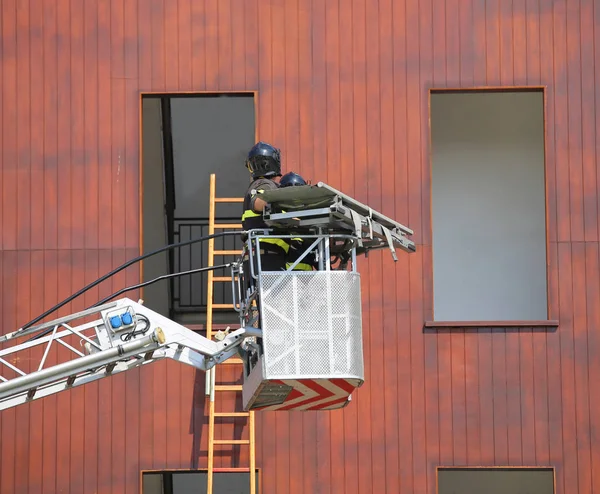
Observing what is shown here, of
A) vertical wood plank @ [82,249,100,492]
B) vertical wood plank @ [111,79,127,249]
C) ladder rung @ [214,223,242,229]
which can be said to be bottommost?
vertical wood plank @ [82,249,100,492]

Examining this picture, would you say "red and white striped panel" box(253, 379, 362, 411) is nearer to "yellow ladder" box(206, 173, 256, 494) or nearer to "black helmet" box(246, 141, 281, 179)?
"black helmet" box(246, 141, 281, 179)

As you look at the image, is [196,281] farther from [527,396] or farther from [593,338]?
[593,338]

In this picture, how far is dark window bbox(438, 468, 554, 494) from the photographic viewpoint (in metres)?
15.8

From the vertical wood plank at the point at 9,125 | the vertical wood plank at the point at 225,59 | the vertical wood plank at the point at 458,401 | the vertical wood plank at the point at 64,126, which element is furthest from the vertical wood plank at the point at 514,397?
the vertical wood plank at the point at 9,125

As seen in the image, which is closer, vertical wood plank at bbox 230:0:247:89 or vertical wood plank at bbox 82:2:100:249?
vertical wood plank at bbox 82:2:100:249

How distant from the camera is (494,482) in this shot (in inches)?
695

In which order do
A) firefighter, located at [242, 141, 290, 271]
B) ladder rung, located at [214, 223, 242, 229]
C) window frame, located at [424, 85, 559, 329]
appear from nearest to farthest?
firefighter, located at [242, 141, 290, 271]
window frame, located at [424, 85, 559, 329]
ladder rung, located at [214, 223, 242, 229]

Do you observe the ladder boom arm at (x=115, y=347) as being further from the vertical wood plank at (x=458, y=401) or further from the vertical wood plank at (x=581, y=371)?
the vertical wood plank at (x=581, y=371)

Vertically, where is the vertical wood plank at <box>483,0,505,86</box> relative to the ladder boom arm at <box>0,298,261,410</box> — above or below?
above

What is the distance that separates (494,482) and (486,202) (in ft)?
13.4

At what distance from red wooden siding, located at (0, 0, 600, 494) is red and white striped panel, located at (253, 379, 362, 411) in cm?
373

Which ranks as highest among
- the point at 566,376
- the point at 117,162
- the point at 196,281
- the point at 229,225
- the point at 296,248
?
the point at 117,162

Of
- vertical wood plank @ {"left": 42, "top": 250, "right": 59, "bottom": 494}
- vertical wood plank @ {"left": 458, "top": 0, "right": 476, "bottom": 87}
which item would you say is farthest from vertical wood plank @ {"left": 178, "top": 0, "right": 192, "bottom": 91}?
vertical wood plank @ {"left": 458, "top": 0, "right": 476, "bottom": 87}

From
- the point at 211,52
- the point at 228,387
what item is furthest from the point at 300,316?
the point at 211,52
